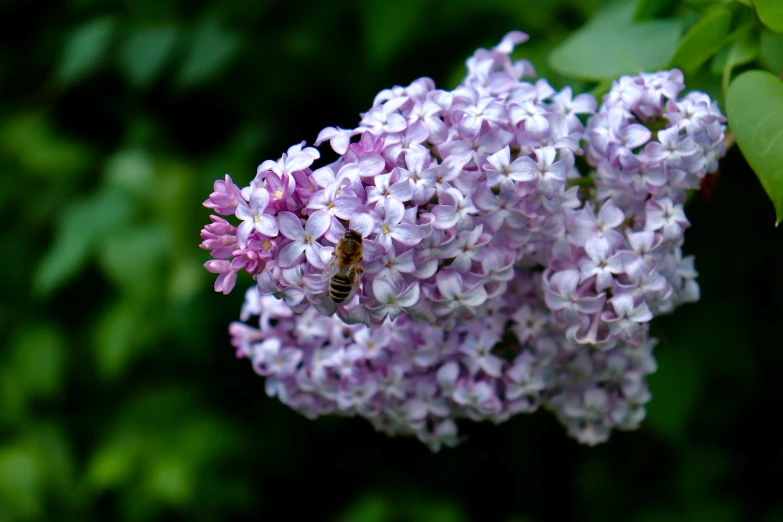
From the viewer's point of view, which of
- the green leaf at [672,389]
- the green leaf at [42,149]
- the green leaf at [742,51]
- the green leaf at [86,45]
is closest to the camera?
the green leaf at [742,51]

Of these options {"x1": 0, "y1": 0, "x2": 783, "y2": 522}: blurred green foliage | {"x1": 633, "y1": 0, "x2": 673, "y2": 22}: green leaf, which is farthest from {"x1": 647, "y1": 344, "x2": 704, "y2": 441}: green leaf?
{"x1": 633, "y1": 0, "x2": 673, "y2": 22}: green leaf

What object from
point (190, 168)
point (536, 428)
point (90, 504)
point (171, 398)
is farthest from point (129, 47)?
point (536, 428)

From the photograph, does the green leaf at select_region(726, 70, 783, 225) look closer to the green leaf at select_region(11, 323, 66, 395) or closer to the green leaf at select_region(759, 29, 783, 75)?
the green leaf at select_region(759, 29, 783, 75)

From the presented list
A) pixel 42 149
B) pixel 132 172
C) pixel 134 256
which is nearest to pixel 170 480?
pixel 134 256

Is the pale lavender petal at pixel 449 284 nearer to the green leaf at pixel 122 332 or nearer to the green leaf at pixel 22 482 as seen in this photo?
the green leaf at pixel 122 332

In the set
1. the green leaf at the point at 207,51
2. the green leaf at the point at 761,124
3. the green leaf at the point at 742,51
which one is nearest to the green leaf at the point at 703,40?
the green leaf at the point at 742,51
